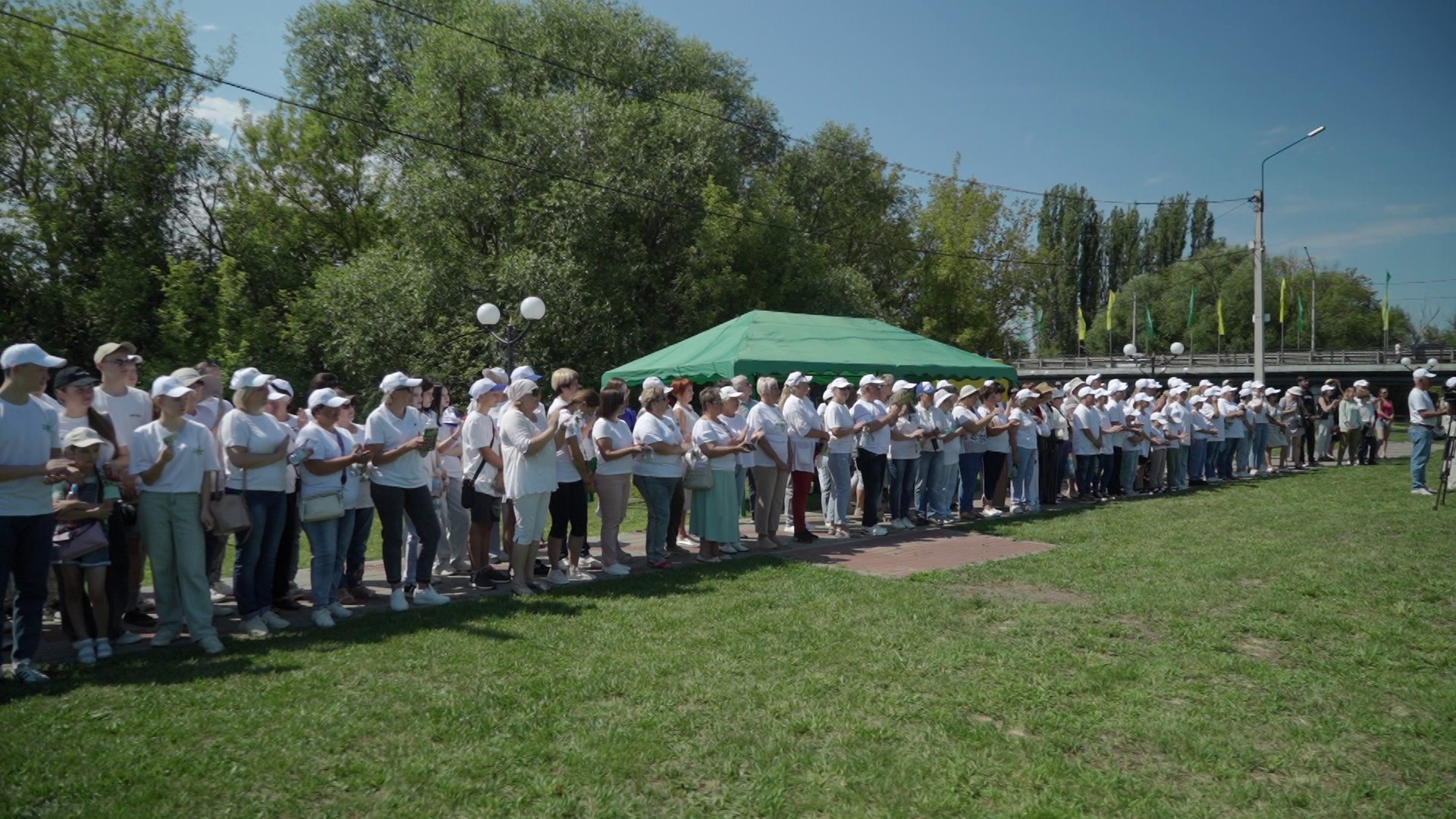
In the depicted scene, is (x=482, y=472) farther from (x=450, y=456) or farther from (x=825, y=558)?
(x=825, y=558)

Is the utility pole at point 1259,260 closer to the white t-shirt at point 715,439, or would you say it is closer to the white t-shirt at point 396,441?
the white t-shirt at point 715,439

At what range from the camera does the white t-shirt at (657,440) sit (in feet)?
30.8

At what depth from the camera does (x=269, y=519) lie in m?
6.84

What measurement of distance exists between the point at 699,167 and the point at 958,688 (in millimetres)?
24593

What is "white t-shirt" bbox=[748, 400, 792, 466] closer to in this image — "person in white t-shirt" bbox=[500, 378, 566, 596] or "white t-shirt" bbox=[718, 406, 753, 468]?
"white t-shirt" bbox=[718, 406, 753, 468]

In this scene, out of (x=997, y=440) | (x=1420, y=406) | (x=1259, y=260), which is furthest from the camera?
(x=1259, y=260)

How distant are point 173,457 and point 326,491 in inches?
43.4

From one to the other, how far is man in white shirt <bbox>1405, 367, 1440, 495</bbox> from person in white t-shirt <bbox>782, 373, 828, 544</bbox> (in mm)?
10313

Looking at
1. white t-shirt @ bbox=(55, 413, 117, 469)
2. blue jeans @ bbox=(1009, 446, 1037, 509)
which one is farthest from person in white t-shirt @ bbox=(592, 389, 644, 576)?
blue jeans @ bbox=(1009, 446, 1037, 509)

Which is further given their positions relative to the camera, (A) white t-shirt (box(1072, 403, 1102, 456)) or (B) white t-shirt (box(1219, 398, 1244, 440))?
(B) white t-shirt (box(1219, 398, 1244, 440))

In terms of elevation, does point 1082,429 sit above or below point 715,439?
below

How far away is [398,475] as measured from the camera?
7.35m

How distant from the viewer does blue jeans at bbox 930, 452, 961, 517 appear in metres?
12.7

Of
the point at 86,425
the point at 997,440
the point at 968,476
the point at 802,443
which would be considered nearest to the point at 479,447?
the point at 86,425
